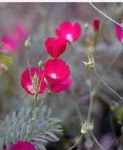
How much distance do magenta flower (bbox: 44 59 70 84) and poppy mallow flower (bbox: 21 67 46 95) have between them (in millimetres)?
21

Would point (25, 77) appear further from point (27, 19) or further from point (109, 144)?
point (27, 19)

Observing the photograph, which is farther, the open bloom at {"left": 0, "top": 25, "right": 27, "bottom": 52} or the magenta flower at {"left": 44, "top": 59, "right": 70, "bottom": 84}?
the open bloom at {"left": 0, "top": 25, "right": 27, "bottom": 52}

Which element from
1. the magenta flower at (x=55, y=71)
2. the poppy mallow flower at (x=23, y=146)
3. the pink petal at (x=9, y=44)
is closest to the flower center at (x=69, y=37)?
the magenta flower at (x=55, y=71)

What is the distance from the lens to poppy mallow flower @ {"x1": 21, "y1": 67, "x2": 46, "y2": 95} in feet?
3.68

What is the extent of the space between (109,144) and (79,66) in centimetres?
33

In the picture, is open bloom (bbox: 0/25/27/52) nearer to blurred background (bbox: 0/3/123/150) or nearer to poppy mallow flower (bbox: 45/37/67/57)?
blurred background (bbox: 0/3/123/150)

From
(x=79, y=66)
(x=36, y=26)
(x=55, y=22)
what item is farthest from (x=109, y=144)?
(x=36, y=26)

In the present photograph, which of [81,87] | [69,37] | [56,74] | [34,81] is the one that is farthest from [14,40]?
[34,81]

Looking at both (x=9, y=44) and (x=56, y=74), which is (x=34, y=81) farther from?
(x=9, y=44)

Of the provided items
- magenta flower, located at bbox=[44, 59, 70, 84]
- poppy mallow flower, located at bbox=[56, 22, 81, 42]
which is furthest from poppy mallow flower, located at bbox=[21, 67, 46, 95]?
poppy mallow flower, located at bbox=[56, 22, 81, 42]

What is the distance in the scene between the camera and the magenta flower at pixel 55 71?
1.22m

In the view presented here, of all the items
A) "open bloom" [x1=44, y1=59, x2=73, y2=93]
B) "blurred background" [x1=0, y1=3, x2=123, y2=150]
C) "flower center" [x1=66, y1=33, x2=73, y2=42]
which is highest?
"flower center" [x1=66, y1=33, x2=73, y2=42]

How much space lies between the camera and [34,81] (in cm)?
112

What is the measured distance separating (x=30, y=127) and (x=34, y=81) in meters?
0.11
